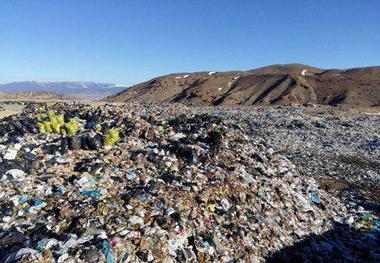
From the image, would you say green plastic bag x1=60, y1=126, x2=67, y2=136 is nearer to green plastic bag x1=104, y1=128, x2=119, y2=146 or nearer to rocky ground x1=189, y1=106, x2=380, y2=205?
green plastic bag x1=104, y1=128, x2=119, y2=146

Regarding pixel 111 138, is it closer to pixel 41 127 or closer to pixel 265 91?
pixel 41 127

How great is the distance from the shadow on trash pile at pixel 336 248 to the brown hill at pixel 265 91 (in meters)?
38.8

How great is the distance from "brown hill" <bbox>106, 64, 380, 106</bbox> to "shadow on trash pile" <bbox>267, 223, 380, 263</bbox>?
3883cm

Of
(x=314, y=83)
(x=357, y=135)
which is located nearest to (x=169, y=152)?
(x=357, y=135)

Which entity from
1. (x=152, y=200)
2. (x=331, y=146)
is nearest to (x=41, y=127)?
(x=152, y=200)

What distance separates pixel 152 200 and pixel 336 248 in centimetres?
399

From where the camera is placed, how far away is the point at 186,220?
632cm

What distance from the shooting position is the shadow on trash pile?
6637 mm

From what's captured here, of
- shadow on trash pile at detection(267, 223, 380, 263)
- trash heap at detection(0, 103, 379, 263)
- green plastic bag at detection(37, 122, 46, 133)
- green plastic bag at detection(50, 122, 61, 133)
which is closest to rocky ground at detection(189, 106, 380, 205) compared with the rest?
trash heap at detection(0, 103, 379, 263)

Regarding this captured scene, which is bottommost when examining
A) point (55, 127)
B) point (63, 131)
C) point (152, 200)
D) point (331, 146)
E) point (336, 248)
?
point (331, 146)

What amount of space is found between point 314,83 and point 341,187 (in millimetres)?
48644

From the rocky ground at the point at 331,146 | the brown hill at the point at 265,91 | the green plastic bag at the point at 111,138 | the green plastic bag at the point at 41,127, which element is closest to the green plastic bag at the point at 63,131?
the green plastic bag at the point at 41,127

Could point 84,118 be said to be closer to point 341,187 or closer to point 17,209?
point 17,209

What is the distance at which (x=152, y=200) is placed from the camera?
6660 millimetres
